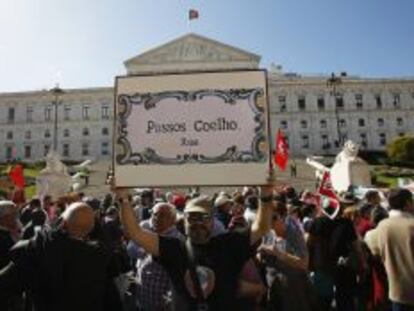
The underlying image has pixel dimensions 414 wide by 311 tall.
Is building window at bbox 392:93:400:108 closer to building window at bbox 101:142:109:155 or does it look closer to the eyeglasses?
building window at bbox 101:142:109:155

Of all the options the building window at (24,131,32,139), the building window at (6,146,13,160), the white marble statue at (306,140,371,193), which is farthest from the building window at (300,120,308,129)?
the white marble statue at (306,140,371,193)

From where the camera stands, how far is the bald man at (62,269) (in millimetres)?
3826

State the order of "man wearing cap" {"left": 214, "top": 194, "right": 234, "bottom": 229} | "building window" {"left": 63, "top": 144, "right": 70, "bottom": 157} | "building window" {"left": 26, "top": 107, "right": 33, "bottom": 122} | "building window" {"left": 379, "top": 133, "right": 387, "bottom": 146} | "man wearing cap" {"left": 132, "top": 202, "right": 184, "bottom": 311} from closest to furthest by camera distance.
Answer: "man wearing cap" {"left": 132, "top": 202, "right": 184, "bottom": 311} → "man wearing cap" {"left": 214, "top": 194, "right": 234, "bottom": 229} → "building window" {"left": 379, "top": 133, "right": 387, "bottom": 146} → "building window" {"left": 63, "top": 144, "right": 70, "bottom": 157} → "building window" {"left": 26, "top": 107, "right": 33, "bottom": 122}

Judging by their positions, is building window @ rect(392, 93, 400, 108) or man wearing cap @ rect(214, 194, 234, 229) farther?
building window @ rect(392, 93, 400, 108)

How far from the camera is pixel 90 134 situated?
275 ft

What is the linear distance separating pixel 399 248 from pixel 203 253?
2.38 meters

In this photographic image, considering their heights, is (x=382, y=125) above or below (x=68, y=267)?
above

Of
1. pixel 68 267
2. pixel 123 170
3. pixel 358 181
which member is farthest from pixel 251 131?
pixel 358 181

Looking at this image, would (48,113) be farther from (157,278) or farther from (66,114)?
(157,278)

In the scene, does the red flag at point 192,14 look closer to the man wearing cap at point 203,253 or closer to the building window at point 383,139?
the building window at point 383,139

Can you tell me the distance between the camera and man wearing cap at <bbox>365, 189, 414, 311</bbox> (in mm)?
5289

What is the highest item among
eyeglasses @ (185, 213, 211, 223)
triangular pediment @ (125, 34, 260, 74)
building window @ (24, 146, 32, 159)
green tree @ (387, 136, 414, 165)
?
triangular pediment @ (125, 34, 260, 74)

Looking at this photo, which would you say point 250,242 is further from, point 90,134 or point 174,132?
point 90,134

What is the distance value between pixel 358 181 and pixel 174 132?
64.0 ft
